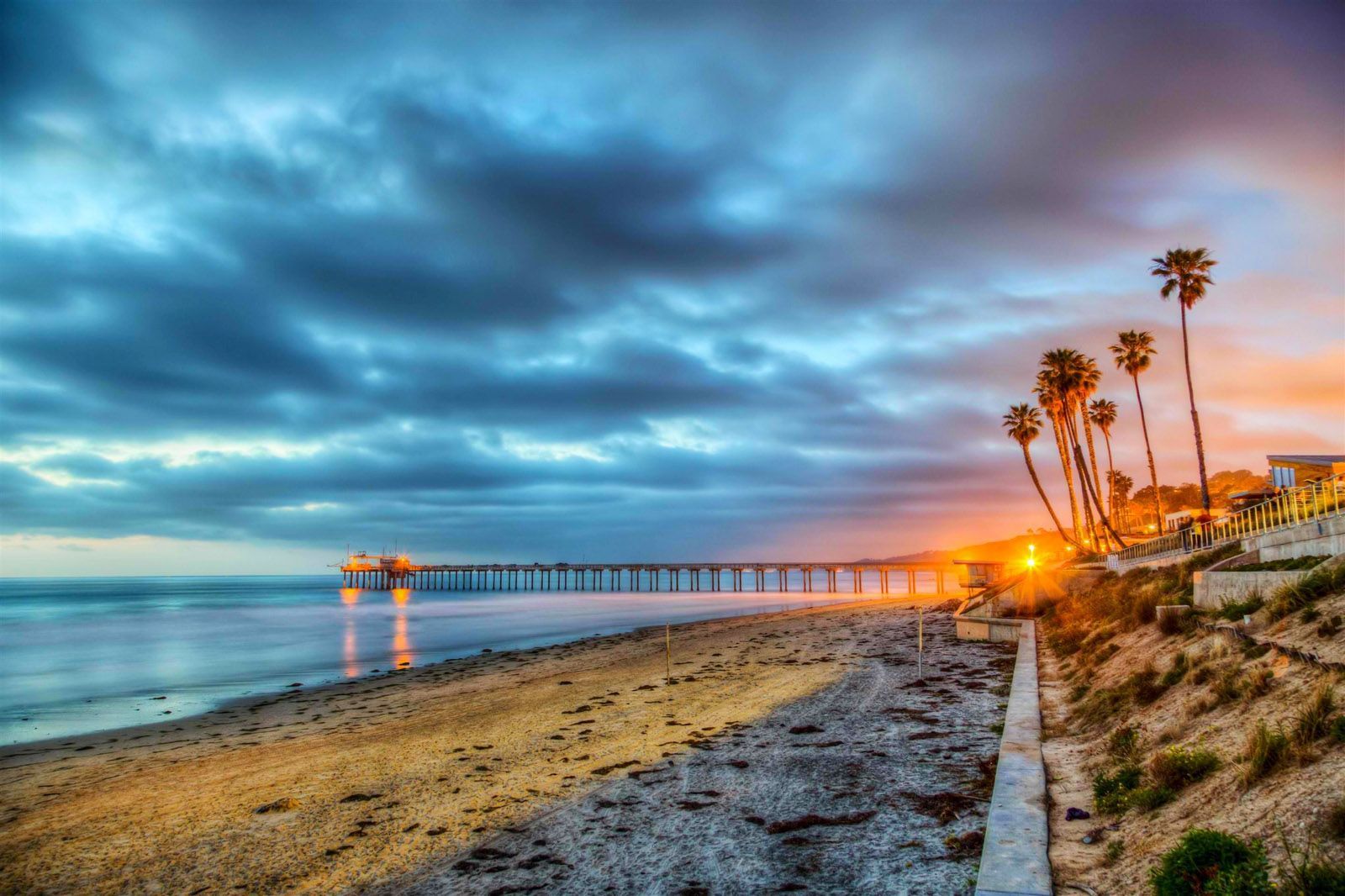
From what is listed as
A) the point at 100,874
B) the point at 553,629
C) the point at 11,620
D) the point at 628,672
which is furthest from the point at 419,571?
the point at 100,874

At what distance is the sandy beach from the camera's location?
7.86 metres

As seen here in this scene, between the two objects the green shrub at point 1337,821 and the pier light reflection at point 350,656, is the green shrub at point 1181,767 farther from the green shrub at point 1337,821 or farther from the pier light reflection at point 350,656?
the pier light reflection at point 350,656

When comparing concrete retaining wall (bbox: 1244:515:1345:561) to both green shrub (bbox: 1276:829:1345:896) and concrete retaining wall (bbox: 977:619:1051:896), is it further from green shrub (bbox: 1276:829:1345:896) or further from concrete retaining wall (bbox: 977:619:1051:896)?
green shrub (bbox: 1276:829:1345:896)

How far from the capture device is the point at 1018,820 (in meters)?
7.16

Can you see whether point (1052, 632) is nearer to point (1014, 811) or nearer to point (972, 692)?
point (972, 692)

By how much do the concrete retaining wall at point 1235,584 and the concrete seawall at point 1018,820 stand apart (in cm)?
383

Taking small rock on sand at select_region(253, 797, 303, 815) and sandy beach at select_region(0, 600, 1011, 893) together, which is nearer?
sandy beach at select_region(0, 600, 1011, 893)

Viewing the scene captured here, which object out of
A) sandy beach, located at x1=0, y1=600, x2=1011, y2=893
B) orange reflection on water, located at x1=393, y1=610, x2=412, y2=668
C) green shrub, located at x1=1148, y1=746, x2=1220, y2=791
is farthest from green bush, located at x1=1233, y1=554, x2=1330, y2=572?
orange reflection on water, located at x1=393, y1=610, x2=412, y2=668

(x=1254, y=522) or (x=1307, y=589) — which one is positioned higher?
(x=1254, y=522)

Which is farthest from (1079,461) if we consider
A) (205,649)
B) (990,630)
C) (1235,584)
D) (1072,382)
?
(205,649)

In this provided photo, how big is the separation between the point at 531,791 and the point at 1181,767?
835cm

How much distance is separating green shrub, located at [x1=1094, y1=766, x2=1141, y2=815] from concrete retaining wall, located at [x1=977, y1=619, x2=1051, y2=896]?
545 mm

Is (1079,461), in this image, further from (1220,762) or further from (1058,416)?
(1220,762)

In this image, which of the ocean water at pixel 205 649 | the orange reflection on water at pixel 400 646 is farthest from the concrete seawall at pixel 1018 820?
the orange reflection on water at pixel 400 646
